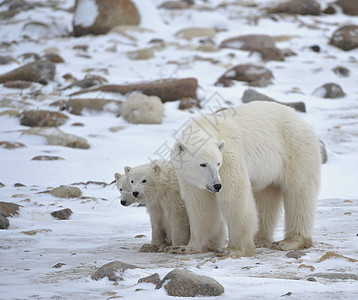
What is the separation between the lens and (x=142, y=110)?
11.6 m

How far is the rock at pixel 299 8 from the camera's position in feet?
81.9

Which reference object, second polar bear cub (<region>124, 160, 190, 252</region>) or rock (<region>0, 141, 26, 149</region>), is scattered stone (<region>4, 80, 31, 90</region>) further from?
second polar bear cub (<region>124, 160, 190, 252</region>)

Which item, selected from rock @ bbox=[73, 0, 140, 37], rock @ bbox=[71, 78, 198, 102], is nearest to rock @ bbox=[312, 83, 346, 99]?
rock @ bbox=[71, 78, 198, 102]

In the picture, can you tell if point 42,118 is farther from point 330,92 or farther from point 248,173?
point 248,173

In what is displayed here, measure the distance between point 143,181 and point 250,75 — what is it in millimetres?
10080

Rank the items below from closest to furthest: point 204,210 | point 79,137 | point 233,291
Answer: point 233,291 < point 204,210 < point 79,137

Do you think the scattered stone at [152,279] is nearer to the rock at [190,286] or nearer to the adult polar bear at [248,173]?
the rock at [190,286]

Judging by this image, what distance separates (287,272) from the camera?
12.9 ft

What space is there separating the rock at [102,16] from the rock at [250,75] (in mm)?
7833

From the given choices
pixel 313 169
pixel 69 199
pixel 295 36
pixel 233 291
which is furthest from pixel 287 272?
pixel 295 36

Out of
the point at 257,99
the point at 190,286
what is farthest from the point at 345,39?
the point at 190,286

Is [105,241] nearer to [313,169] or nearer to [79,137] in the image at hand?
[313,169]

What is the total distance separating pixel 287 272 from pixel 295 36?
18.3 meters

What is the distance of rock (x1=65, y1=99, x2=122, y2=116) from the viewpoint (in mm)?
12156
